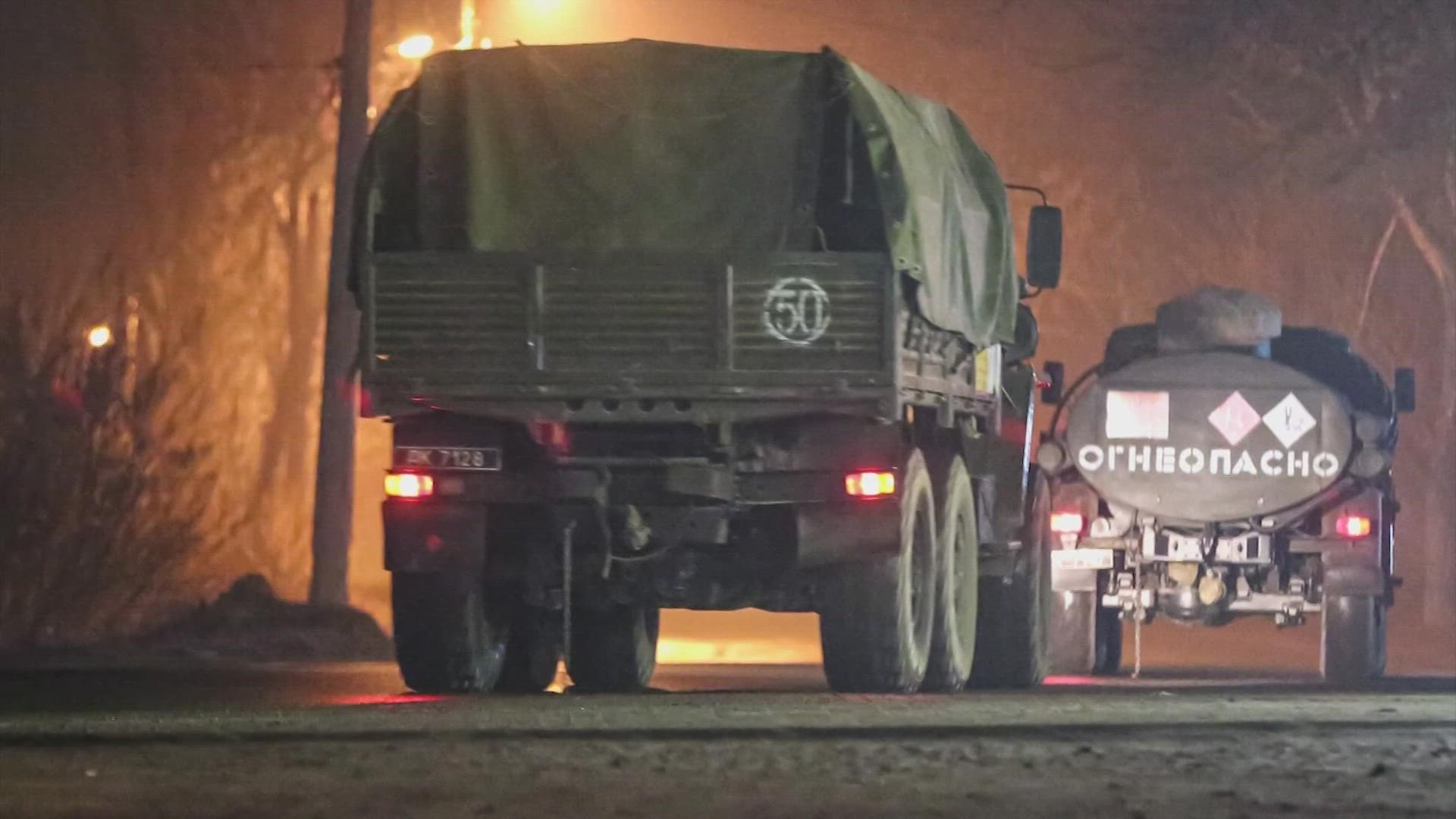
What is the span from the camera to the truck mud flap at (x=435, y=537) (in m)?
12.9

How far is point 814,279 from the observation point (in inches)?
492

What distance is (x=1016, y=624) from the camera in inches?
657

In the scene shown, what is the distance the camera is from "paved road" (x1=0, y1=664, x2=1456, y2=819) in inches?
327

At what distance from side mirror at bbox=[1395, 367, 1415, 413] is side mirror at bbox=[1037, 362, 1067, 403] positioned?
234 cm

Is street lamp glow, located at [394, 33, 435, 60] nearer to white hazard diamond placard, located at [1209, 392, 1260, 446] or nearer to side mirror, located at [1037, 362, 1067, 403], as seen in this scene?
side mirror, located at [1037, 362, 1067, 403]

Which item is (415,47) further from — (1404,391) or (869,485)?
(869,485)

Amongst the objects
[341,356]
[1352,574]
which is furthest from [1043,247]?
[341,356]

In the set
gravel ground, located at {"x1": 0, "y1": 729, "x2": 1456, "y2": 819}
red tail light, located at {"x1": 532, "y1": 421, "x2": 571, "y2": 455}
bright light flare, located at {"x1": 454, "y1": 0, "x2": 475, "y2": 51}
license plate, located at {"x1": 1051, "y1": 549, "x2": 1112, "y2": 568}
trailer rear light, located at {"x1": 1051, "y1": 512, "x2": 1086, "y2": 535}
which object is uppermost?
bright light flare, located at {"x1": 454, "y1": 0, "x2": 475, "y2": 51}

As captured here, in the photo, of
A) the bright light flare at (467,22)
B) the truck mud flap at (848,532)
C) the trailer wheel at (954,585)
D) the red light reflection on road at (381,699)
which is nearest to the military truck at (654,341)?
the truck mud flap at (848,532)

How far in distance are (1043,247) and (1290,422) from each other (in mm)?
2401

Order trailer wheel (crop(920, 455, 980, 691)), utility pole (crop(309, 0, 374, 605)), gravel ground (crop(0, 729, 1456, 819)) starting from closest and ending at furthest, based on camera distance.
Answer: gravel ground (crop(0, 729, 1456, 819)) → trailer wheel (crop(920, 455, 980, 691)) → utility pole (crop(309, 0, 374, 605))

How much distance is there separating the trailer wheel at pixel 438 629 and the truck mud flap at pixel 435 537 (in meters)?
0.27

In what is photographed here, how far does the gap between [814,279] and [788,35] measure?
30.0 metres

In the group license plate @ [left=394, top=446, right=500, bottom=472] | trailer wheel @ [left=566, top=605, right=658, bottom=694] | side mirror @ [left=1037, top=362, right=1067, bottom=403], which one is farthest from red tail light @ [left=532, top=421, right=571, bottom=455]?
side mirror @ [left=1037, top=362, right=1067, bottom=403]
